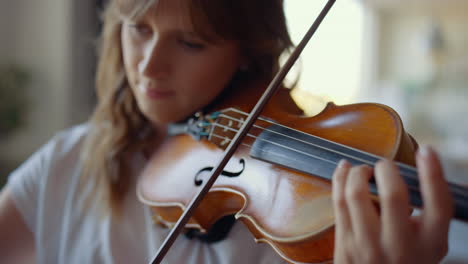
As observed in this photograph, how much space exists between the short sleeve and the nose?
0.36m

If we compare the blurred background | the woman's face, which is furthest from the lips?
the blurred background

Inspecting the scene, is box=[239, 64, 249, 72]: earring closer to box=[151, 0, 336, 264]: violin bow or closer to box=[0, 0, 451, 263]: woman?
box=[0, 0, 451, 263]: woman

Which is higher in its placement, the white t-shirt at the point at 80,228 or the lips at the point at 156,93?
the lips at the point at 156,93

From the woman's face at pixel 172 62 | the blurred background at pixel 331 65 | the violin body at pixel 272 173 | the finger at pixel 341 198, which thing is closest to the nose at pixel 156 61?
the woman's face at pixel 172 62

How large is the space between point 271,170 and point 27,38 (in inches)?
57.2

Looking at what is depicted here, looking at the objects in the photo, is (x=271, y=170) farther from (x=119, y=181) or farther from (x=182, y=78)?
(x=119, y=181)

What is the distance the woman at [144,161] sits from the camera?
1.19 feet

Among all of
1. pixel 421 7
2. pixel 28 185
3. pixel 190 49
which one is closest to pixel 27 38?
pixel 28 185

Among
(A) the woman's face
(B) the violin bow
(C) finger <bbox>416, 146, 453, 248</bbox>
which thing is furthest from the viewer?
(A) the woman's face

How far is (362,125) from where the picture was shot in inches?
17.8

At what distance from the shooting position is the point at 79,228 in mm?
763

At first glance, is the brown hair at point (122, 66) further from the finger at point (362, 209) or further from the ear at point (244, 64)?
the finger at point (362, 209)

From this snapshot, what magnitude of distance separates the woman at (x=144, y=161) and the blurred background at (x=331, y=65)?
131 mm

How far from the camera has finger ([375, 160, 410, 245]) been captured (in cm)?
34
